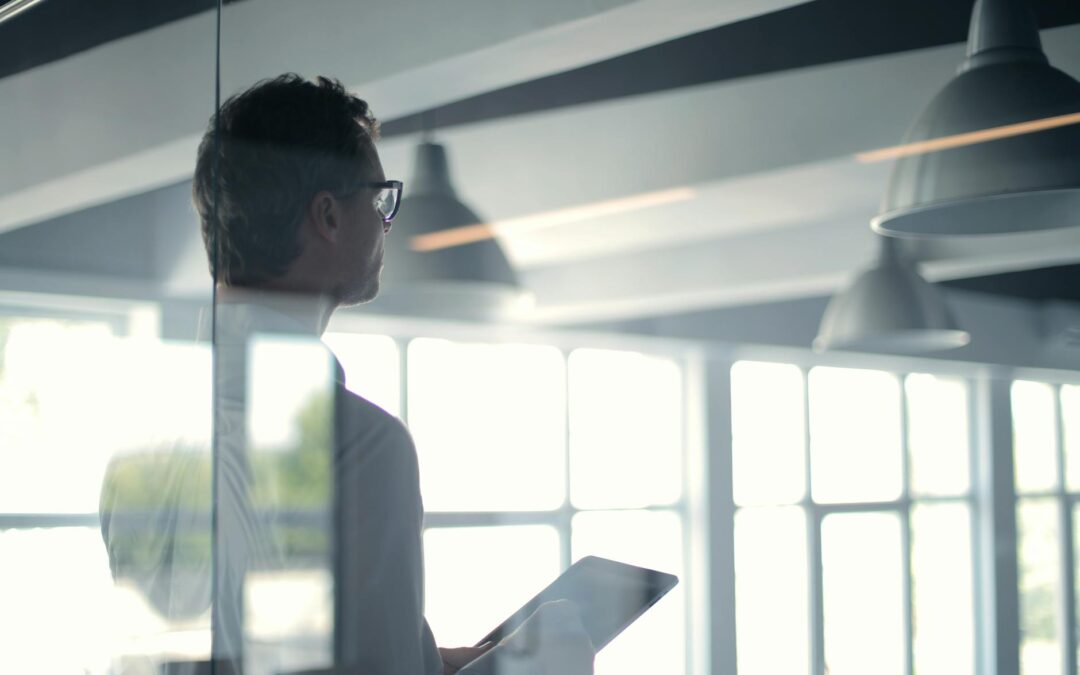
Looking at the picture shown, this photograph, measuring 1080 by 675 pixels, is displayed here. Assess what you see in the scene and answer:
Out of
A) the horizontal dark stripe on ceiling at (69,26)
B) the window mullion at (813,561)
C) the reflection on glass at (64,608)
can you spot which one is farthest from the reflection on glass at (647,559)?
the horizontal dark stripe on ceiling at (69,26)

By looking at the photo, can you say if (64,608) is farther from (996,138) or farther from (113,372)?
(996,138)

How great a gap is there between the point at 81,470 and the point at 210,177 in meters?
0.45

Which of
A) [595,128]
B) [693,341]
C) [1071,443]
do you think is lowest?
[1071,443]

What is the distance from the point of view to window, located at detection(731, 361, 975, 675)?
1.00 m

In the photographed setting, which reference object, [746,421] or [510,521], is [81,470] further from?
[746,421]

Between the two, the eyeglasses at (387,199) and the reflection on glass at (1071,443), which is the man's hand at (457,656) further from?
the reflection on glass at (1071,443)

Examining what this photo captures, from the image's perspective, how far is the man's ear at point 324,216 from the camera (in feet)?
3.91

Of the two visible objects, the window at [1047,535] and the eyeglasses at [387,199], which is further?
the eyeglasses at [387,199]

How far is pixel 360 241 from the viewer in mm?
1185

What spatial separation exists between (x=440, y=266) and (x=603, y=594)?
0.39 meters

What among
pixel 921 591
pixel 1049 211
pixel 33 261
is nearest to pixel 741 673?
pixel 921 591

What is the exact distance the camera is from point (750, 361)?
1039 millimetres

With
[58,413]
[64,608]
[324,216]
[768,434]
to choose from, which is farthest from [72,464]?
[768,434]

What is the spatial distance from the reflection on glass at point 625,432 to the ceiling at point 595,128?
68 mm
